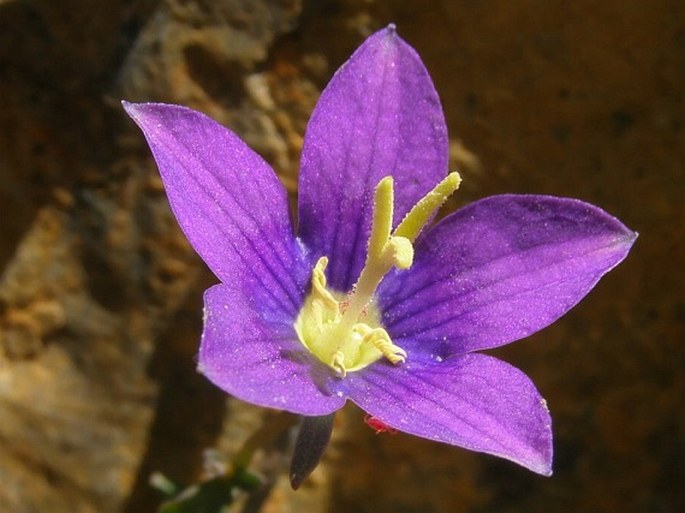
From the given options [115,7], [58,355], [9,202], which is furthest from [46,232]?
[115,7]

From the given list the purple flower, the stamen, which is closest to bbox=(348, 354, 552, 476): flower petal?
Result: the purple flower

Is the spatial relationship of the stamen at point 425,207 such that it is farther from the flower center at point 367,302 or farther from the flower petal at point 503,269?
the flower petal at point 503,269

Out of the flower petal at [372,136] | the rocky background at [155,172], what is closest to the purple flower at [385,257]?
the flower petal at [372,136]

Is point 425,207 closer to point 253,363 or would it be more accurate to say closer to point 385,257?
point 385,257

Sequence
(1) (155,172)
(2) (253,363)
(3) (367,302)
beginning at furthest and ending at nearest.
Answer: (1) (155,172)
(3) (367,302)
(2) (253,363)

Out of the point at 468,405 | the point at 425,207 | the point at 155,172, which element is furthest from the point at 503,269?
the point at 155,172

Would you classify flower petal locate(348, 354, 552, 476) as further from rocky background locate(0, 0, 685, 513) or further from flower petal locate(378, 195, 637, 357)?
rocky background locate(0, 0, 685, 513)
